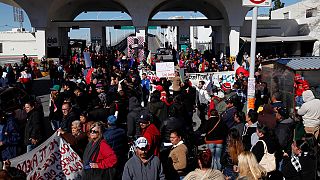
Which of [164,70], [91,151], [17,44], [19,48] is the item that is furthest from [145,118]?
[17,44]

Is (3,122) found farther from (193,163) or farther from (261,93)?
(261,93)

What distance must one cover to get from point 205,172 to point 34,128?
4434 mm

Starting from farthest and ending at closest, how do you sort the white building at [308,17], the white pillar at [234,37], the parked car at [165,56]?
the white building at [308,17] < the white pillar at [234,37] < the parked car at [165,56]

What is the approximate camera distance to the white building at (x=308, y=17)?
125ft

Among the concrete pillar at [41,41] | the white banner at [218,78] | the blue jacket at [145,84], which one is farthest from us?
the concrete pillar at [41,41]

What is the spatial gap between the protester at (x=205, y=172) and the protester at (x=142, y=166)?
23.0 inches

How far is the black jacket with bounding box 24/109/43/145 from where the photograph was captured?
8234mm

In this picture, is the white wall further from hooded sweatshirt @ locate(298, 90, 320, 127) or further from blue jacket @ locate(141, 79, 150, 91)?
hooded sweatshirt @ locate(298, 90, 320, 127)

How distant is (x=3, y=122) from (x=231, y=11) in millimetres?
28747

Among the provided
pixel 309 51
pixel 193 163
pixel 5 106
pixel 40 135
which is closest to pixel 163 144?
pixel 193 163

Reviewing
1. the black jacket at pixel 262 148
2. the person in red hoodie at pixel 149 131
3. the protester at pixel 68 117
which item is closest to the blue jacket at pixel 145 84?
the protester at pixel 68 117

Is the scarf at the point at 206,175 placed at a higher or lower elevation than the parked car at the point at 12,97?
lower

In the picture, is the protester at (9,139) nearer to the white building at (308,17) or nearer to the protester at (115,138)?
the protester at (115,138)

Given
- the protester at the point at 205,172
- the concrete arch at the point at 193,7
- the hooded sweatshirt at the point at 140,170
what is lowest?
the hooded sweatshirt at the point at 140,170
